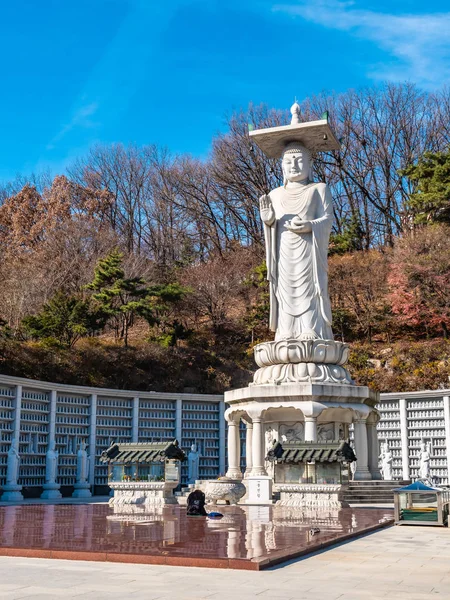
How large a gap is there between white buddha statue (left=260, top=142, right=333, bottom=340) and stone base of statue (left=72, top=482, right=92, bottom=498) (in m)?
8.04

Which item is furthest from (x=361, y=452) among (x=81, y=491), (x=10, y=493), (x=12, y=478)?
(x=10, y=493)

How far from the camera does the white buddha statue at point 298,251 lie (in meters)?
20.8

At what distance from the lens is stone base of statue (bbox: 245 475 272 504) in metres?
17.4

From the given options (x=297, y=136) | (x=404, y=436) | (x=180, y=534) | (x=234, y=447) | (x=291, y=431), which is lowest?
(x=180, y=534)

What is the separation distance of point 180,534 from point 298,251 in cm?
1232

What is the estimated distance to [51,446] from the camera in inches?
899

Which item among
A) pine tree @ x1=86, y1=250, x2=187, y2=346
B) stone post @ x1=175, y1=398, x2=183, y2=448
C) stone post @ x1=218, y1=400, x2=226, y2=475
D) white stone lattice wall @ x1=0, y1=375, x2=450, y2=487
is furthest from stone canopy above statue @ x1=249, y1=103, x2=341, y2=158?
pine tree @ x1=86, y1=250, x2=187, y2=346

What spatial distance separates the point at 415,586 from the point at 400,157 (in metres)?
38.9

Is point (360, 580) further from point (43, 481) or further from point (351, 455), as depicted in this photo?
point (43, 481)

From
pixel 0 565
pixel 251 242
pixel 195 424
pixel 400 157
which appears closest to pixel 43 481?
pixel 195 424

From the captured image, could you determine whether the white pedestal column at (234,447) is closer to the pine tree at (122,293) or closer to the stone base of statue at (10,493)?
the stone base of statue at (10,493)

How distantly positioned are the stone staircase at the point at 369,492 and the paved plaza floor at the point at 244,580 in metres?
9.88

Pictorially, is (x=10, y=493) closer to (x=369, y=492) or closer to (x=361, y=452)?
(x=361, y=452)

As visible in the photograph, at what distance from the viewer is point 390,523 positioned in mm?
12758
